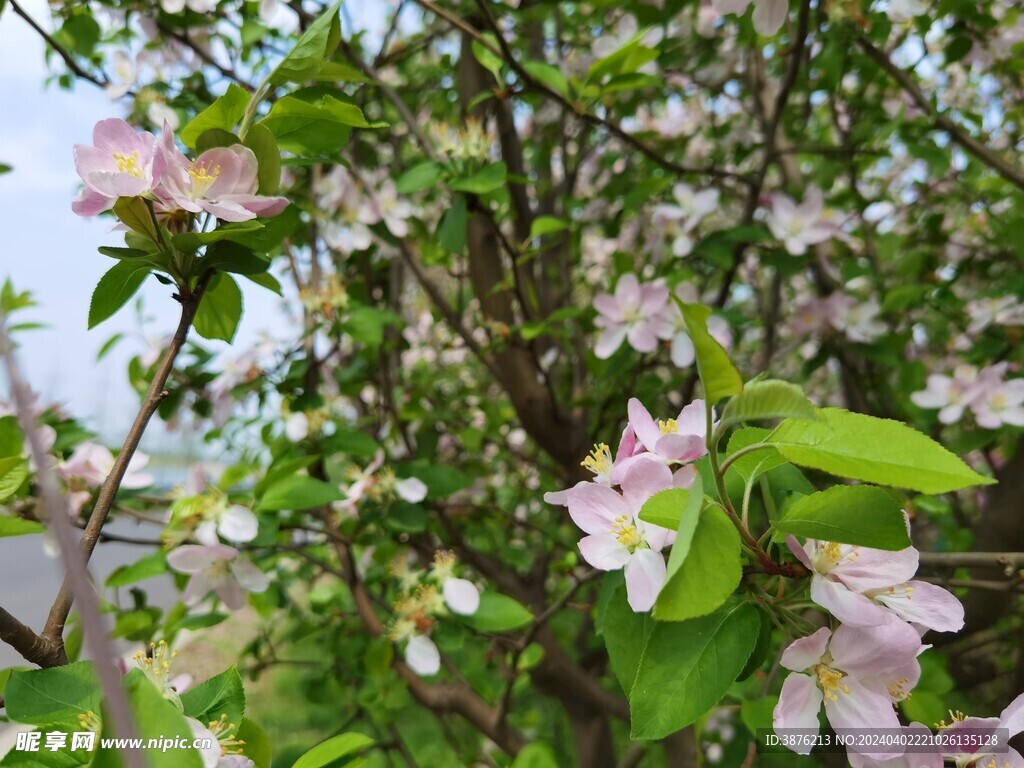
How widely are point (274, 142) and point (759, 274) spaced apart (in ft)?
6.47

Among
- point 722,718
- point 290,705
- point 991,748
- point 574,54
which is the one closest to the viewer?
point 991,748

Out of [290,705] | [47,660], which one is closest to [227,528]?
[47,660]

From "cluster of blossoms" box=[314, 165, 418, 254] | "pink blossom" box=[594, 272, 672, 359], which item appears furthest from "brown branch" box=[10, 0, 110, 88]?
"pink blossom" box=[594, 272, 672, 359]

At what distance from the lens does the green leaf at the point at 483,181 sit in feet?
2.86

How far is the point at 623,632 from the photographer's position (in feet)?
1.55

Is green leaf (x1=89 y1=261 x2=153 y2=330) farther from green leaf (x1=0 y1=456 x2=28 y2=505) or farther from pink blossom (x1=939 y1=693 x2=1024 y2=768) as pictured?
pink blossom (x1=939 y1=693 x2=1024 y2=768)

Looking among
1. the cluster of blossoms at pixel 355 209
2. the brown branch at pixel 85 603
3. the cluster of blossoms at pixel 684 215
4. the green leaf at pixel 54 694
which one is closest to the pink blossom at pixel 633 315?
the cluster of blossoms at pixel 684 215

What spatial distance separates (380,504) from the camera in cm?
112

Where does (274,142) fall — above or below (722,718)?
above

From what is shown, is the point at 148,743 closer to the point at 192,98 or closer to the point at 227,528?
the point at 227,528

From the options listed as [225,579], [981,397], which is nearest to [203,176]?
[225,579]

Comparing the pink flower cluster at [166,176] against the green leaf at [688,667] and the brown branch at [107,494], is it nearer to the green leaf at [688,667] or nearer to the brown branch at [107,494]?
the brown branch at [107,494]

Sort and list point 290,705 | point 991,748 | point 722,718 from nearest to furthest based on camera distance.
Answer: point 991,748 < point 722,718 < point 290,705

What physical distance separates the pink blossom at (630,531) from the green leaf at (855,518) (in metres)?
0.08
